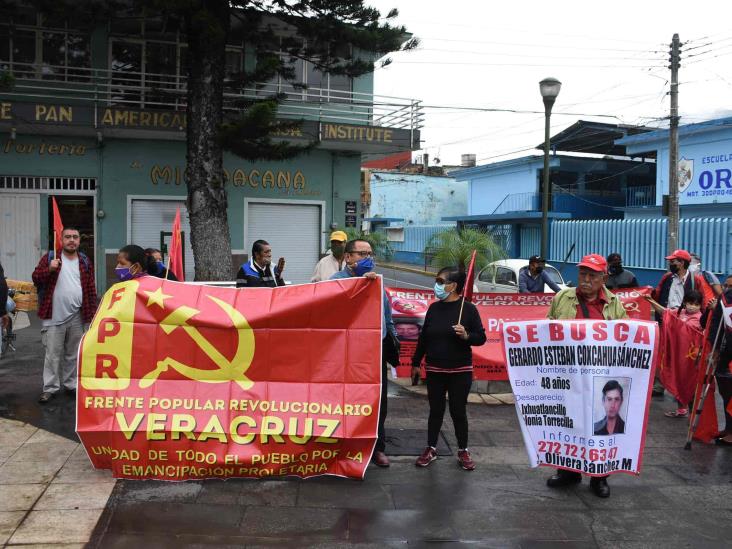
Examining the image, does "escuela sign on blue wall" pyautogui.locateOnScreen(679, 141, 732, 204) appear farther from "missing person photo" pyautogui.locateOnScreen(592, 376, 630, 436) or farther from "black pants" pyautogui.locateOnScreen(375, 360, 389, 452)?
"black pants" pyautogui.locateOnScreen(375, 360, 389, 452)

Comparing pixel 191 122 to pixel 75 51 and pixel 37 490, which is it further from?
pixel 37 490

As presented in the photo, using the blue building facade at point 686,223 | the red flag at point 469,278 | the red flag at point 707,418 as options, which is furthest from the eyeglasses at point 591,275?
the blue building facade at point 686,223

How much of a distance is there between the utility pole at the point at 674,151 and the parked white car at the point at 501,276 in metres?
6.65

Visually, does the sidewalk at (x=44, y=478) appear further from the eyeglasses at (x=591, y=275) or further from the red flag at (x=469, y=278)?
the eyeglasses at (x=591, y=275)

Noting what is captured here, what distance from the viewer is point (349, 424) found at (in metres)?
5.34

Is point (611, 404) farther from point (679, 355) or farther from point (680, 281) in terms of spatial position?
point (680, 281)

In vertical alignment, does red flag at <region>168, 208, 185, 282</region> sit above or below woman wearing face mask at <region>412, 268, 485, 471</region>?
above

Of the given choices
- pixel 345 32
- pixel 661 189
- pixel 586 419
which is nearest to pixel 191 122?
pixel 345 32

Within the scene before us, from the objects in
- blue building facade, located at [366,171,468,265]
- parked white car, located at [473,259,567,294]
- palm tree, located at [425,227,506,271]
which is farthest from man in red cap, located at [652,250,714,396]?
blue building facade, located at [366,171,468,265]

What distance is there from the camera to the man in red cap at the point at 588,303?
17.9 ft

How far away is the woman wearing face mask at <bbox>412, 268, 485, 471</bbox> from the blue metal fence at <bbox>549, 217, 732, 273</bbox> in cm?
1891

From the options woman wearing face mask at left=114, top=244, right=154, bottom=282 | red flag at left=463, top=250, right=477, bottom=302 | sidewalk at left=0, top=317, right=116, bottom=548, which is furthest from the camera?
woman wearing face mask at left=114, top=244, right=154, bottom=282

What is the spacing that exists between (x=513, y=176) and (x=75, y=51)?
28768 mm

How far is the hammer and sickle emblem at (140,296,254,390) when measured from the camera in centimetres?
538
